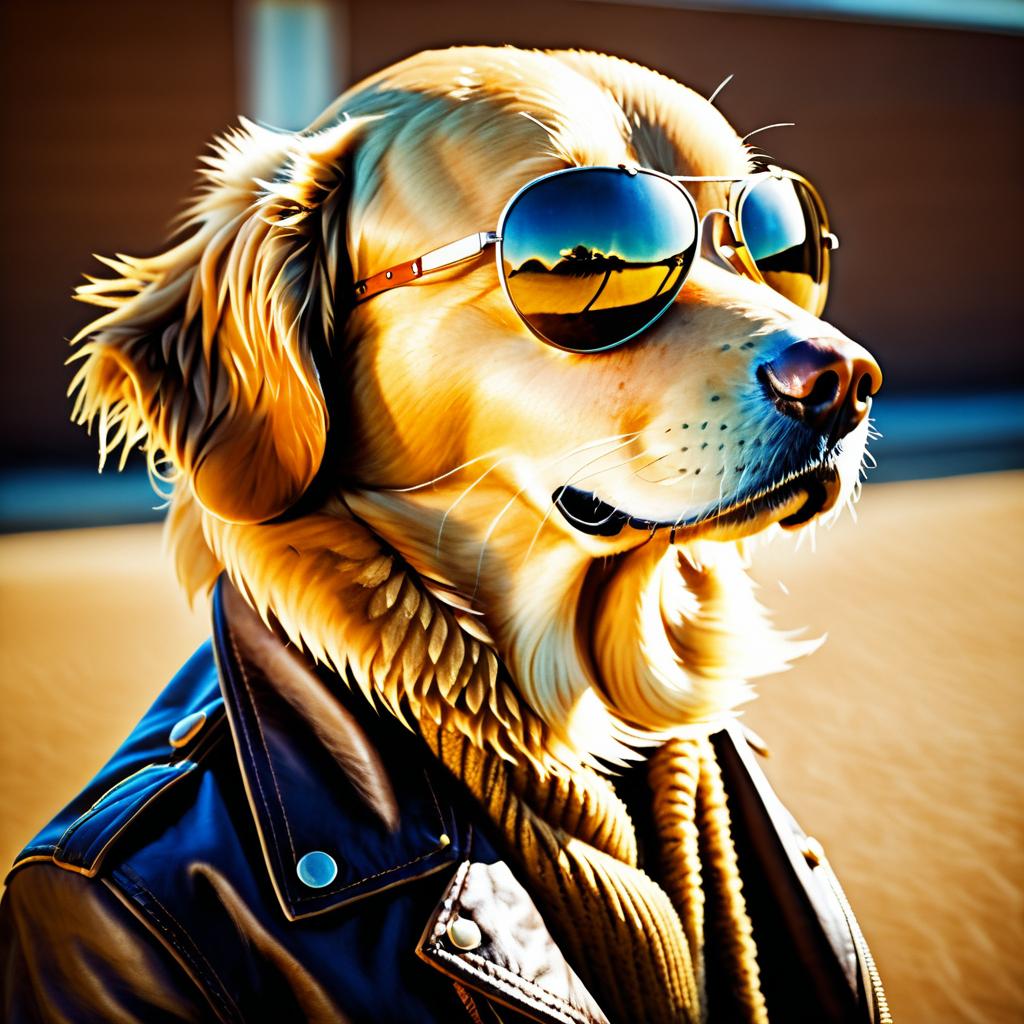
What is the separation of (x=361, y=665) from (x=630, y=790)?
0.54m

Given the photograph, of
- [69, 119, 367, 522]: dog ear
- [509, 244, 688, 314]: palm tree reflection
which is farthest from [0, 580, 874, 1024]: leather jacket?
[509, 244, 688, 314]: palm tree reflection

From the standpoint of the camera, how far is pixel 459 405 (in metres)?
1.66

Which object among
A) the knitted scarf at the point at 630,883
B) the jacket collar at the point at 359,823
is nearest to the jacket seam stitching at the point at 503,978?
the jacket collar at the point at 359,823

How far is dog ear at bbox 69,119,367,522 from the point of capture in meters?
1.65

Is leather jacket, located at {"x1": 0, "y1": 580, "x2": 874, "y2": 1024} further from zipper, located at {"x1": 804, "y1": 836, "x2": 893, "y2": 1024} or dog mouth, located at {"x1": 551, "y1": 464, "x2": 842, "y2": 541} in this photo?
zipper, located at {"x1": 804, "y1": 836, "x2": 893, "y2": 1024}

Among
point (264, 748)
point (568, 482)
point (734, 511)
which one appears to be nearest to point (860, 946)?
point (734, 511)

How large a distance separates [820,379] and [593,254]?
0.37 m

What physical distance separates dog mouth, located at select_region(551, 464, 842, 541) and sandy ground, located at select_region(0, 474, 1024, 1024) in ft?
6.82

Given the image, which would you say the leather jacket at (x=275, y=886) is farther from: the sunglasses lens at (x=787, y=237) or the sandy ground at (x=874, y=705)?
the sandy ground at (x=874, y=705)

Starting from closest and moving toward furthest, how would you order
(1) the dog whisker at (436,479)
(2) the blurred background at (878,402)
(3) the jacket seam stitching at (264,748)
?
(3) the jacket seam stitching at (264,748) → (1) the dog whisker at (436,479) → (2) the blurred background at (878,402)

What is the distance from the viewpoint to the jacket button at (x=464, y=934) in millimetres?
1508

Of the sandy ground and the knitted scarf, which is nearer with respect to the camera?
the knitted scarf

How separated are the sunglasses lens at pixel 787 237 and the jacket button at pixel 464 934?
108 centimetres

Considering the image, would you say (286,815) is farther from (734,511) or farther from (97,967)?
(734,511)
